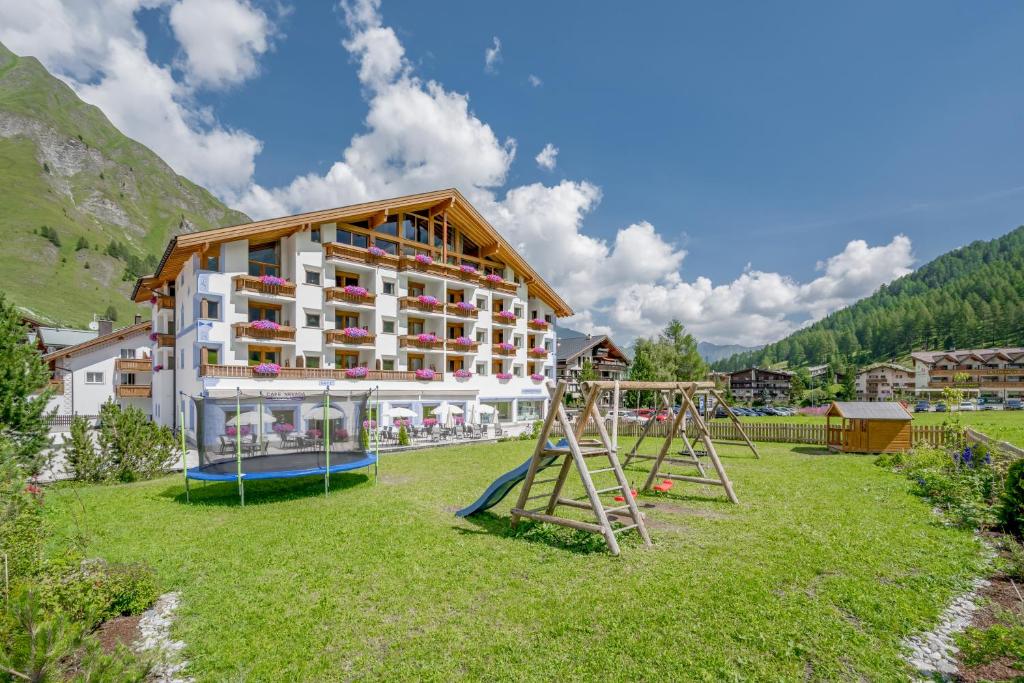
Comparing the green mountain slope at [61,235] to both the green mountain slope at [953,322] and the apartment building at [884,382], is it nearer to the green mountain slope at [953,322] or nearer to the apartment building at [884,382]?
the apartment building at [884,382]

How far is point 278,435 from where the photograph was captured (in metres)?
16.8

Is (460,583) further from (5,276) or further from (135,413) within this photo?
(5,276)

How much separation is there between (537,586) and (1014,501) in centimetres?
963

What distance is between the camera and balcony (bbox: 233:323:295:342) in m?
27.0

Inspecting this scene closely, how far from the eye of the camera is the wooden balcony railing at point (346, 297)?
30.3 metres

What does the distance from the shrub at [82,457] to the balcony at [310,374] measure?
32.9ft

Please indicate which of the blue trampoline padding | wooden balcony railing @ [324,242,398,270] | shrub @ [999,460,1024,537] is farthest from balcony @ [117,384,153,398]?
shrub @ [999,460,1024,537]

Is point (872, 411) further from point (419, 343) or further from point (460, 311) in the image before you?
point (419, 343)

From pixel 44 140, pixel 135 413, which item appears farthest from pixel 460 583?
pixel 44 140

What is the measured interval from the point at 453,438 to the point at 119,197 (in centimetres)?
24015

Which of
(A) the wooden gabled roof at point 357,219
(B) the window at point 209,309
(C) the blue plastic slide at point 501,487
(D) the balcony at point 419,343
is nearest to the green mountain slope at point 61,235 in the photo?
(A) the wooden gabled roof at point 357,219

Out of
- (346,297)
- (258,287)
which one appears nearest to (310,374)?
(346,297)

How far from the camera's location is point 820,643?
5504mm

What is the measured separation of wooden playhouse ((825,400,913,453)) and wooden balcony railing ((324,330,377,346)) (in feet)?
86.4
